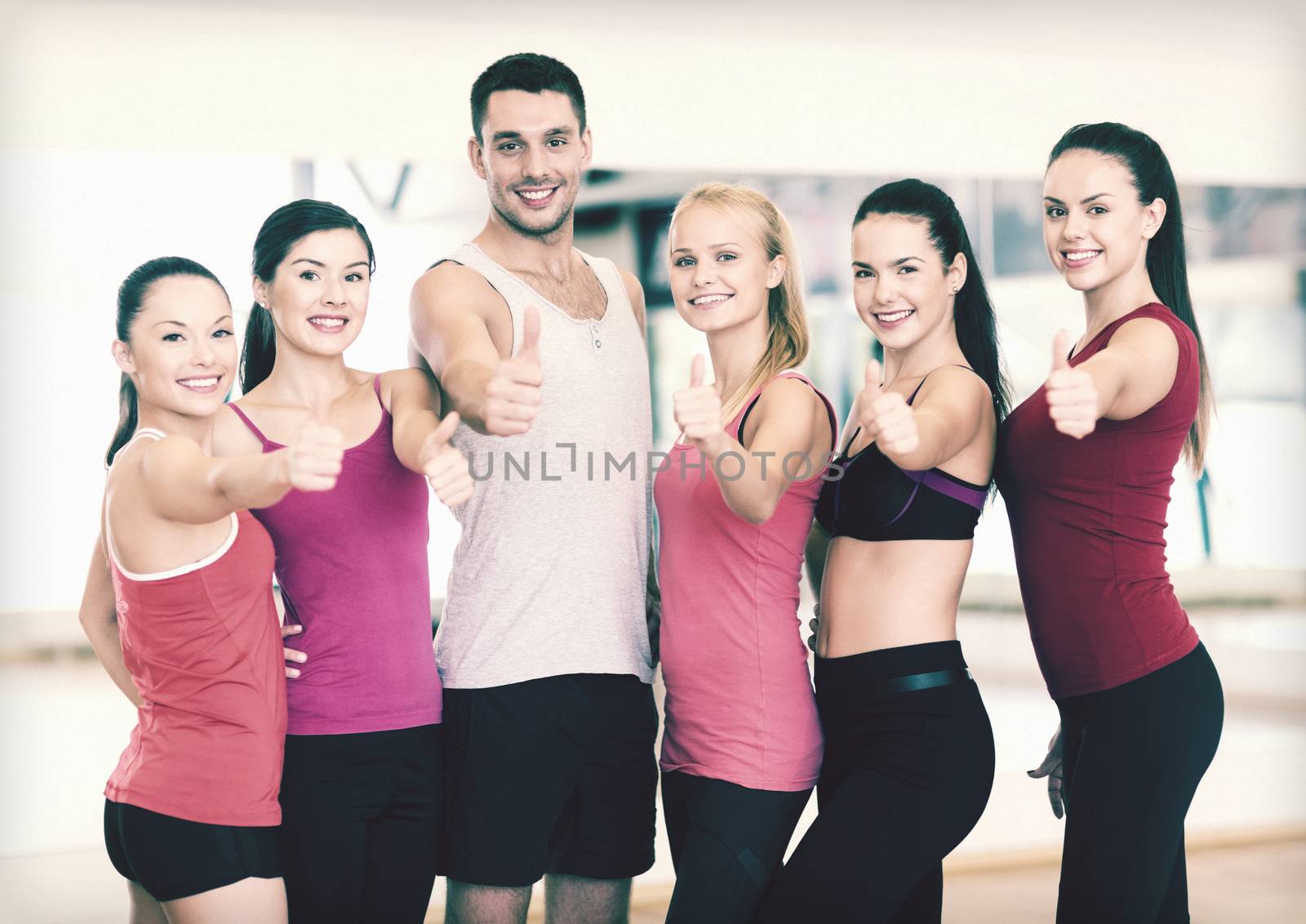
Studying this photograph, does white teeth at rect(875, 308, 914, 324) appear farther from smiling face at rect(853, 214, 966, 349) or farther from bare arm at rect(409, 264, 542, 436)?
bare arm at rect(409, 264, 542, 436)

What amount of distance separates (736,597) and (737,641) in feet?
0.24

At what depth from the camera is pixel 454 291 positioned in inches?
80.7

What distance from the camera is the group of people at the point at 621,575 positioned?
1.81 m

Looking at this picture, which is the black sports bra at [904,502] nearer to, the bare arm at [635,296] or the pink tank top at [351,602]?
the bare arm at [635,296]

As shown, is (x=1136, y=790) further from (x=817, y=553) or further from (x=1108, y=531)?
(x=817, y=553)

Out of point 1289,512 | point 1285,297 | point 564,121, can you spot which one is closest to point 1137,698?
point 564,121

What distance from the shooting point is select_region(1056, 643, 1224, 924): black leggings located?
1.85 m

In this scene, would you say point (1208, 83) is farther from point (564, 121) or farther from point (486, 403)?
point (486, 403)

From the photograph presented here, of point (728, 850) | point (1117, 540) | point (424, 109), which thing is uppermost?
point (424, 109)

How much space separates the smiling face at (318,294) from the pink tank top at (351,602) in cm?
17

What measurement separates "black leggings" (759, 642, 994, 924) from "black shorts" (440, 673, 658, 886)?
362mm

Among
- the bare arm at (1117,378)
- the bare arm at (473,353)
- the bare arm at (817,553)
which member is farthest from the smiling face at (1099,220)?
the bare arm at (473,353)

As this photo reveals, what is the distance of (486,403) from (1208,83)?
3924mm

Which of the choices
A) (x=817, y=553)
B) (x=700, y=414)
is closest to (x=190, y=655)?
(x=700, y=414)
